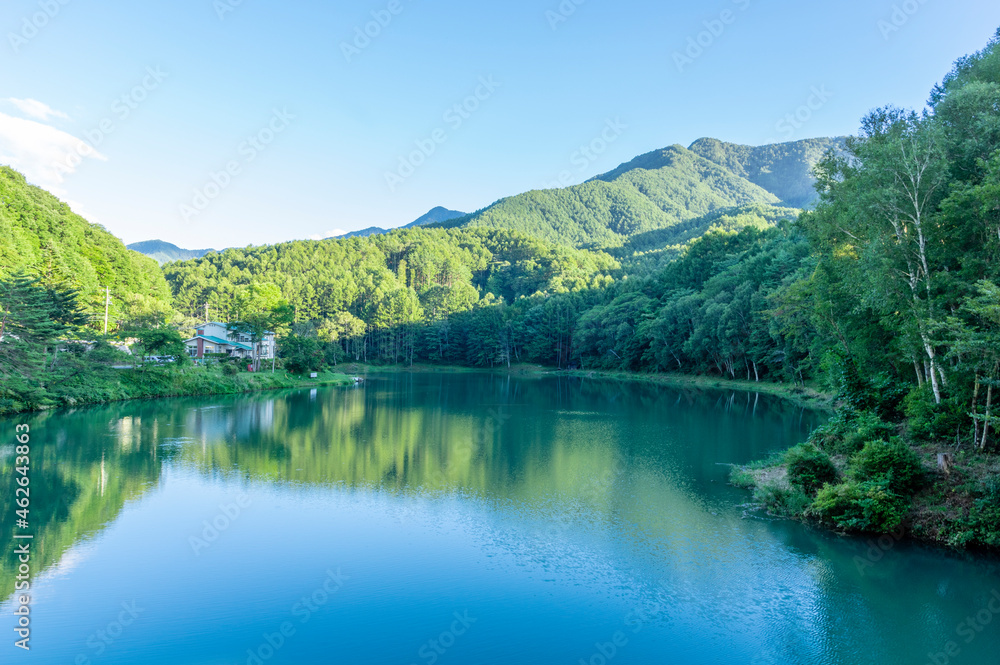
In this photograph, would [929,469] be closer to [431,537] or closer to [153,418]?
[431,537]

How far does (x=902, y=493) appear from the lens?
12852 mm

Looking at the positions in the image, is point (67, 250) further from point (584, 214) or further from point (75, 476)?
point (584, 214)

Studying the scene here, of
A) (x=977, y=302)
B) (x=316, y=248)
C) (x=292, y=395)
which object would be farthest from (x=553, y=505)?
(x=316, y=248)

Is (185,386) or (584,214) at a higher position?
(584,214)

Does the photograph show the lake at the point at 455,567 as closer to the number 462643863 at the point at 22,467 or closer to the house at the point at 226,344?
the number 462643863 at the point at 22,467

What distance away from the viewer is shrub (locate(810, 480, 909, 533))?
493 inches

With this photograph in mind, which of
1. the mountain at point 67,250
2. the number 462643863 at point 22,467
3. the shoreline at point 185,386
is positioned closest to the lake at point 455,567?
the number 462643863 at point 22,467

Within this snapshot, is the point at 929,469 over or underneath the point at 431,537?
over

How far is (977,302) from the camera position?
467 inches

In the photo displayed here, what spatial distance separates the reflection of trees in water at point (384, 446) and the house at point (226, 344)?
18.7m

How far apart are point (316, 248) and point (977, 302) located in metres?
126

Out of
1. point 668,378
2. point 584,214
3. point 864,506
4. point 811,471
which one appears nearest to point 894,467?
point 864,506

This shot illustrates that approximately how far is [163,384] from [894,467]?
43251mm

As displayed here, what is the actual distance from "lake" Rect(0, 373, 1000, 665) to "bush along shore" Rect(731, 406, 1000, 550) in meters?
0.57
